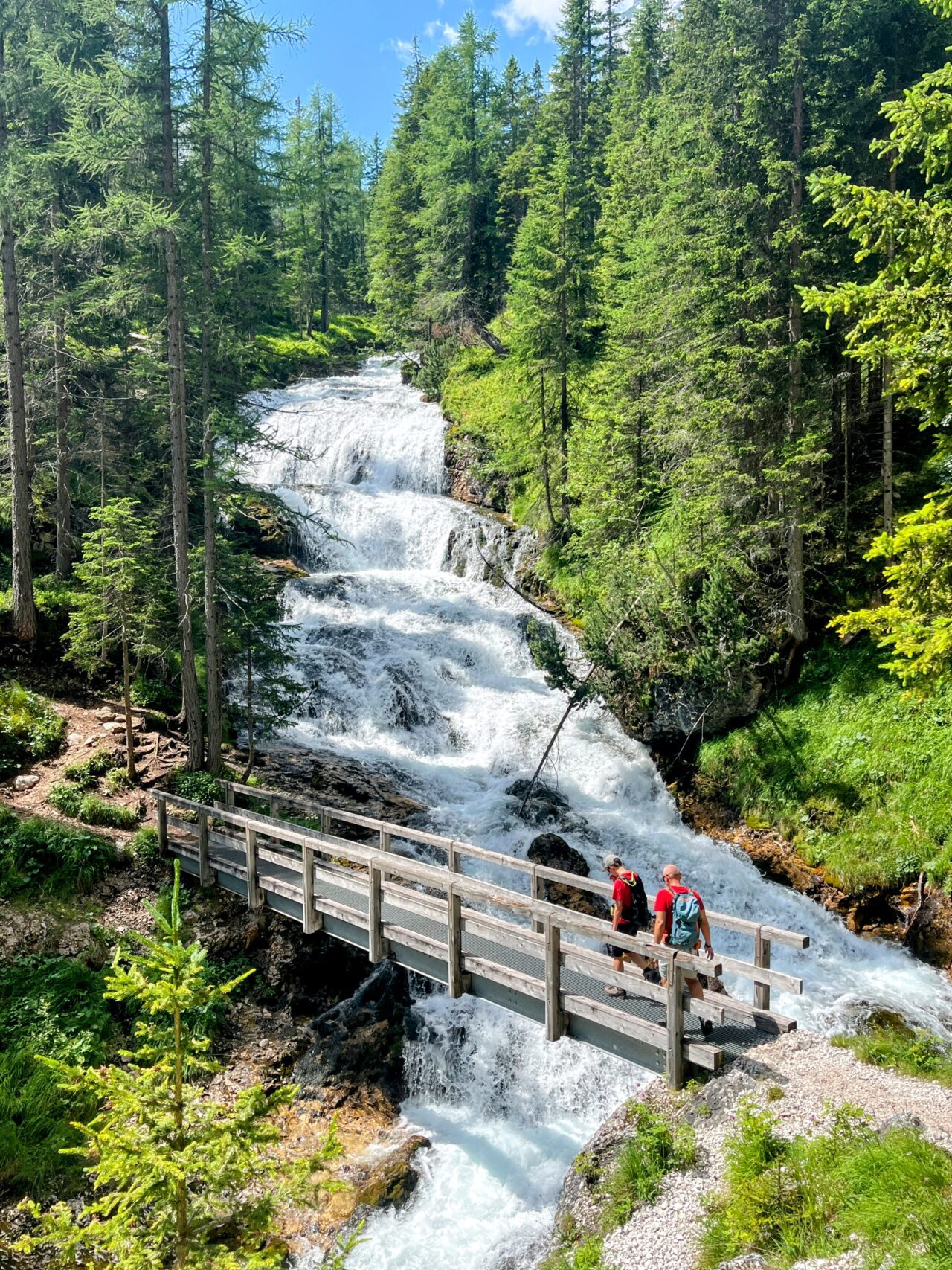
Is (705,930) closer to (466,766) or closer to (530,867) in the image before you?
(530,867)

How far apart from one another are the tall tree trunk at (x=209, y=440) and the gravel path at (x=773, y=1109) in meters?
11.9

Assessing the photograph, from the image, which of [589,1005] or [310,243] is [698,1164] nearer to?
[589,1005]

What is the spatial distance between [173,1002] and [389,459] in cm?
3241

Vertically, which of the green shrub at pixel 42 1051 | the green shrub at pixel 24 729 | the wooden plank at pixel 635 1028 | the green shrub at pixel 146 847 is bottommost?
the green shrub at pixel 42 1051

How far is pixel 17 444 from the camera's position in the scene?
18.5 meters

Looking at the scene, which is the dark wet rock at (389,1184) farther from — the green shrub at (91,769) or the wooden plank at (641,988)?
the green shrub at (91,769)

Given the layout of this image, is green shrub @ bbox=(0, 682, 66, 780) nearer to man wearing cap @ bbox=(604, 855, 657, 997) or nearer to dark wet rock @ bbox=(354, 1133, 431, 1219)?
dark wet rock @ bbox=(354, 1133, 431, 1219)

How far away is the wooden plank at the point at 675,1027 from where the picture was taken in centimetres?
781

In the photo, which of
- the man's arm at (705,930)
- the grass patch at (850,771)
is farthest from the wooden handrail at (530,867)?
the grass patch at (850,771)

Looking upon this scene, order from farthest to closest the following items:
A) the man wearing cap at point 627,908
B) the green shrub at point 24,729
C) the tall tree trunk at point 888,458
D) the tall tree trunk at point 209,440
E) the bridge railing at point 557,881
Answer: the tall tree trunk at point 888,458
the green shrub at point 24,729
the tall tree trunk at point 209,440
the man wearing cap at point 627,908
the bridge railing at point 557,881

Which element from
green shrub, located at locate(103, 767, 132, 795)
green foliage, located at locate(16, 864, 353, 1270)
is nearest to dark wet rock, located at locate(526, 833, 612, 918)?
green shrub, located at locate(103, 767, 132, 795)

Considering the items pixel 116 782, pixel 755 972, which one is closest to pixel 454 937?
pixel 755 972

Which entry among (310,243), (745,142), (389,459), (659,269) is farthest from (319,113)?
(745,142)

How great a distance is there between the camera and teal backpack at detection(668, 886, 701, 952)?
852 cm
